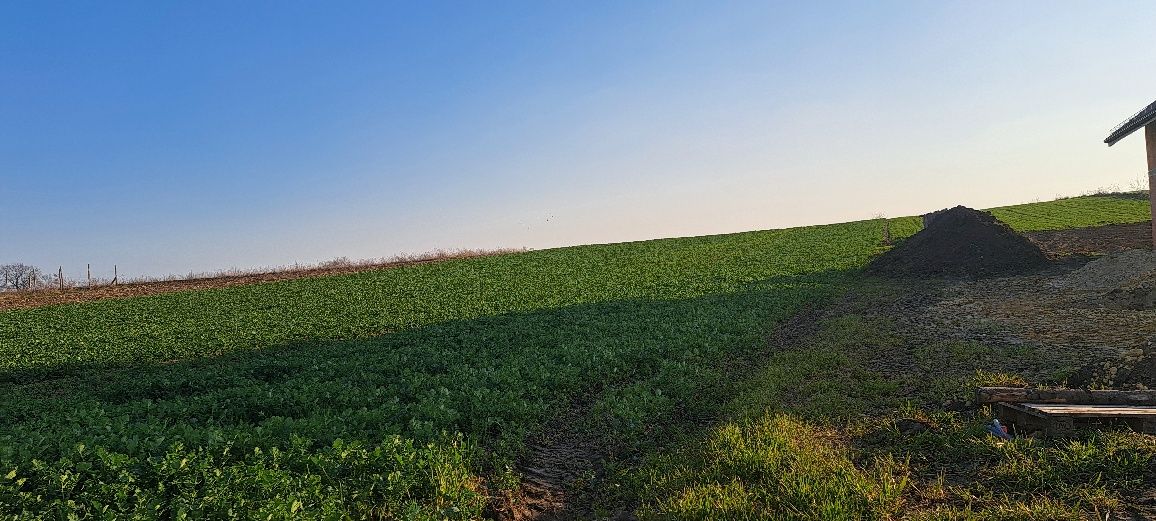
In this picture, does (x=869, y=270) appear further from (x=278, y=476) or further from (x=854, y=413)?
(x=278, y=476)

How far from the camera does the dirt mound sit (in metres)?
27.7

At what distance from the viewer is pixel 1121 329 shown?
524 inches

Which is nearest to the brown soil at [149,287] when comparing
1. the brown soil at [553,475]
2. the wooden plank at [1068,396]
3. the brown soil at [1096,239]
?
the brown soil at [553,475]

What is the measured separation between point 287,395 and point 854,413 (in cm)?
915

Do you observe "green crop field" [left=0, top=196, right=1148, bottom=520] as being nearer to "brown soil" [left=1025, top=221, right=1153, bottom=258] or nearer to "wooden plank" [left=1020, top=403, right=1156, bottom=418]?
"wooden plank" [left=1020, top=403, right=1156, bottom=418]

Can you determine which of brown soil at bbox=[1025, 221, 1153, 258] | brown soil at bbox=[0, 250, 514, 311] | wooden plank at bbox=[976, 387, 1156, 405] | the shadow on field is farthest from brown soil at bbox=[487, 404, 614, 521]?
brown soil at bbox=[0, 250, 514, 311]

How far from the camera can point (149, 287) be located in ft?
134

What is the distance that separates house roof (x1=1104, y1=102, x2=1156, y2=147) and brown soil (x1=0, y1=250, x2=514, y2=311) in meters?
44.9

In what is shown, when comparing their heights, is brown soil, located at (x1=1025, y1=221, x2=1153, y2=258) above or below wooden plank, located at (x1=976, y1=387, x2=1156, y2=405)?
above

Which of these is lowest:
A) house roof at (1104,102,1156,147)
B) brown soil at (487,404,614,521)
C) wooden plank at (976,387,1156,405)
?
brown soil at (487,404,614,521)

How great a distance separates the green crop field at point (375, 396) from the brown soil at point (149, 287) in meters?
7.79

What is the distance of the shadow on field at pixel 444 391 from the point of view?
7.46m

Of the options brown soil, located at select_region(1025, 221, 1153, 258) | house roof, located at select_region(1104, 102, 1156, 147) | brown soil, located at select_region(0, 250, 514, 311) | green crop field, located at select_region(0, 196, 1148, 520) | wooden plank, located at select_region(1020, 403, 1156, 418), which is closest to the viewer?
green crop field, located at select_region(0, 196, 1148, 520)

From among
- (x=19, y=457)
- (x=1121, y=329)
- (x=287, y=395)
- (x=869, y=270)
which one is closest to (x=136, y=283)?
(x=287, y=395)
